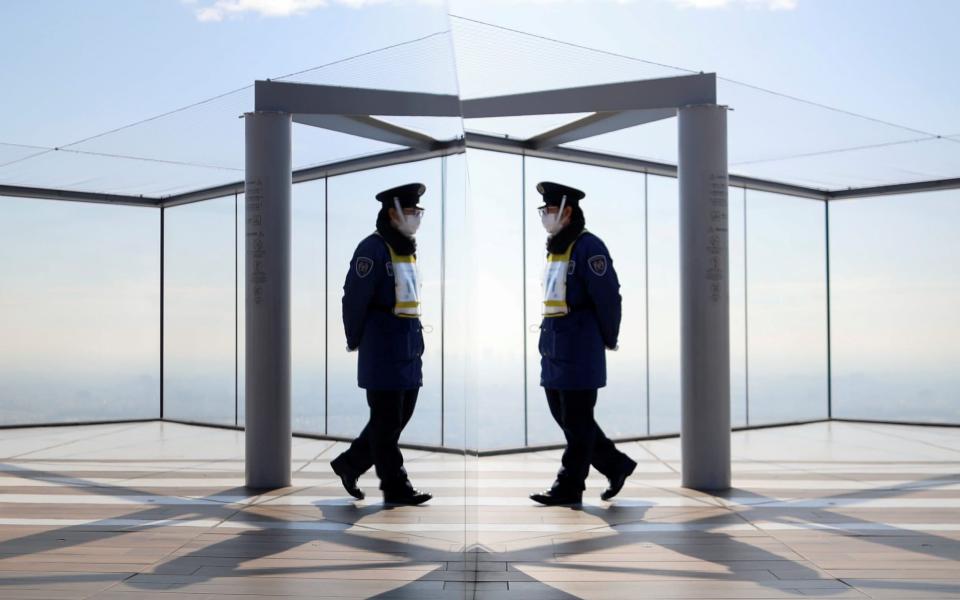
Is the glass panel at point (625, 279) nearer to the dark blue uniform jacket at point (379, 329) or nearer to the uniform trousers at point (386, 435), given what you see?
the dark blue uniform jacket at point (379, 329)

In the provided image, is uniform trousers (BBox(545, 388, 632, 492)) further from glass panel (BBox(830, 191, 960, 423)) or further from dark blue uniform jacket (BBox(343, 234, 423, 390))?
glass panel (BBox(830, 191, 960, 423))

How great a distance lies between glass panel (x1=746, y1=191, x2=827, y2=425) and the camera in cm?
712

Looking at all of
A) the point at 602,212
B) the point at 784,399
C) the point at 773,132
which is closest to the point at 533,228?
the point at 602,212

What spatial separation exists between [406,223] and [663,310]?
210 inches

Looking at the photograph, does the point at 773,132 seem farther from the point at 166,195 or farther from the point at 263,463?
the point at 166,195

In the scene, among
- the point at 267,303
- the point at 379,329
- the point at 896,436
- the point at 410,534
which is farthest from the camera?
the point at 896,436

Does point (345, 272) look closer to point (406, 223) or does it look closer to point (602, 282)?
point (406, 223)

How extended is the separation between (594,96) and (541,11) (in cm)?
57

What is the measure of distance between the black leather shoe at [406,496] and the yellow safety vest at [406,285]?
288 millimetres

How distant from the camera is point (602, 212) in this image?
6.37 metres

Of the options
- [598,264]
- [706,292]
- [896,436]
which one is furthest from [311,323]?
[896,436]

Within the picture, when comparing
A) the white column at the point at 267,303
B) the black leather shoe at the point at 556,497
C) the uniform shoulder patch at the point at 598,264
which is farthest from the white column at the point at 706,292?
the white column at the point at 267,303

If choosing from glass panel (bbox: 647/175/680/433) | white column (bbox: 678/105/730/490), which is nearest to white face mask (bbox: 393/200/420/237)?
white column (bbox: 678/105/730/490)

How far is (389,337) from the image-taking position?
1.48 m
